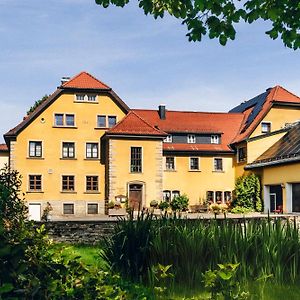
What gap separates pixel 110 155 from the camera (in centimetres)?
3734

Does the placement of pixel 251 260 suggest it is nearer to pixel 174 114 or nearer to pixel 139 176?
pixel 139 176

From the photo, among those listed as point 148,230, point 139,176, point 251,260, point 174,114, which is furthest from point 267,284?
point 174,114

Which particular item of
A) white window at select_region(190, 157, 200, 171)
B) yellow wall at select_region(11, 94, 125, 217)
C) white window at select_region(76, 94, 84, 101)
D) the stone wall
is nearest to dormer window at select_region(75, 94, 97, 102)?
white window at select_region(76, 94, 84, 101)

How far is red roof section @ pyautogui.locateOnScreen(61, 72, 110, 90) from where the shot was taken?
38.5 metres

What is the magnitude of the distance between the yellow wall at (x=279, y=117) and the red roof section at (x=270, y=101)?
1.67ft

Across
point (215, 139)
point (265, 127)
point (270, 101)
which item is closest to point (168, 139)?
point (215, 139)

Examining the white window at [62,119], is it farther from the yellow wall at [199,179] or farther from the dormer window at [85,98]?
the yellow wall at [199,179]

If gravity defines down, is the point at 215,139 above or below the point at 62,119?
below

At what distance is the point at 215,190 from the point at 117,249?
1264 inches

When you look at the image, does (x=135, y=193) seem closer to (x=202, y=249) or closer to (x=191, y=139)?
(x=191, y=139)

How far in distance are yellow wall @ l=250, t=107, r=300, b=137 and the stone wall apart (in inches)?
1031

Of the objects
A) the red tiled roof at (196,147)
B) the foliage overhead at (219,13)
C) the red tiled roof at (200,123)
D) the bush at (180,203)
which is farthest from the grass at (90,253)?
the red tiled roof at (200,123)

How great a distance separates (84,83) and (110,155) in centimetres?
667

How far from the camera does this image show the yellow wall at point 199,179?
40281 mm
